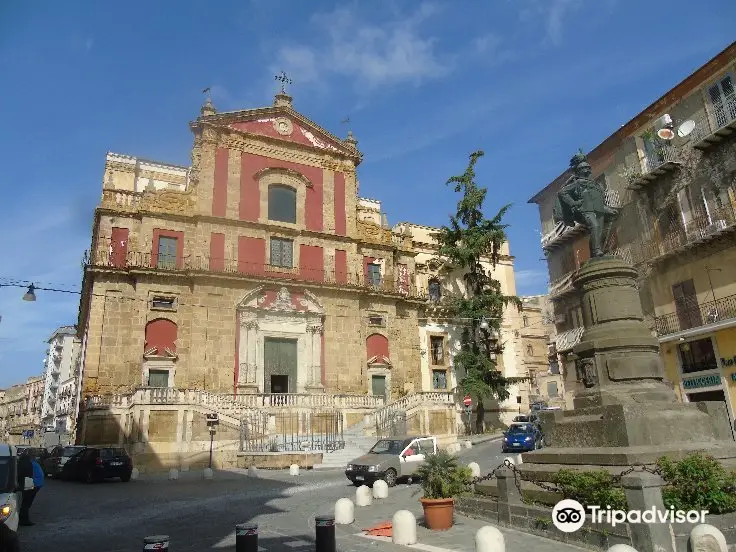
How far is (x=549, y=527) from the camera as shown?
7867 mm

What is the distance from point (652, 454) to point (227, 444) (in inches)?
727

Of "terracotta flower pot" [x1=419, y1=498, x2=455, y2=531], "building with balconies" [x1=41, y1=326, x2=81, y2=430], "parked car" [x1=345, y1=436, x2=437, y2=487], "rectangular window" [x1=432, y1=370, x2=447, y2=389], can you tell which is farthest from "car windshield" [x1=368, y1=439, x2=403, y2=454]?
"building with balconies" [x1=41, y1=326, x2=81, y2=430]

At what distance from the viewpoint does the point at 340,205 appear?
34406 millimetres

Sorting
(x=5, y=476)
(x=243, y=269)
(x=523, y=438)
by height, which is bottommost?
(x=523, y=438)

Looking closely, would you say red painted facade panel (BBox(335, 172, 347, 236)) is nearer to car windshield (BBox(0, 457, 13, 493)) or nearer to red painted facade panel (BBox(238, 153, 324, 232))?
red painted facade panel (BBox(238, 153, 324, 232))

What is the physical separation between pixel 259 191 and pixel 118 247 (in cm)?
839

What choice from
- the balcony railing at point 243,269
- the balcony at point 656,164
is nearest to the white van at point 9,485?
the balcony railing at point 243,269

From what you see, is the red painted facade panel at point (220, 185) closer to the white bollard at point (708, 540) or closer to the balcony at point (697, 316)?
the balcony at point (697, 316)

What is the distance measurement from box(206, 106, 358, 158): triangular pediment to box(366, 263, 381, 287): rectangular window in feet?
24.4

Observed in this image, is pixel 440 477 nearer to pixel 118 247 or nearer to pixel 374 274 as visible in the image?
pixel 118 247

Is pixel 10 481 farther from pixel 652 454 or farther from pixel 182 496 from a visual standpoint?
pixel 652 454

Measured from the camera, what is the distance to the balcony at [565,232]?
27.0 m

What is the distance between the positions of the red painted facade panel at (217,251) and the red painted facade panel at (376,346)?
379 inches

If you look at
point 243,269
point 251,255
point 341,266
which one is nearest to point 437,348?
point 341,266
